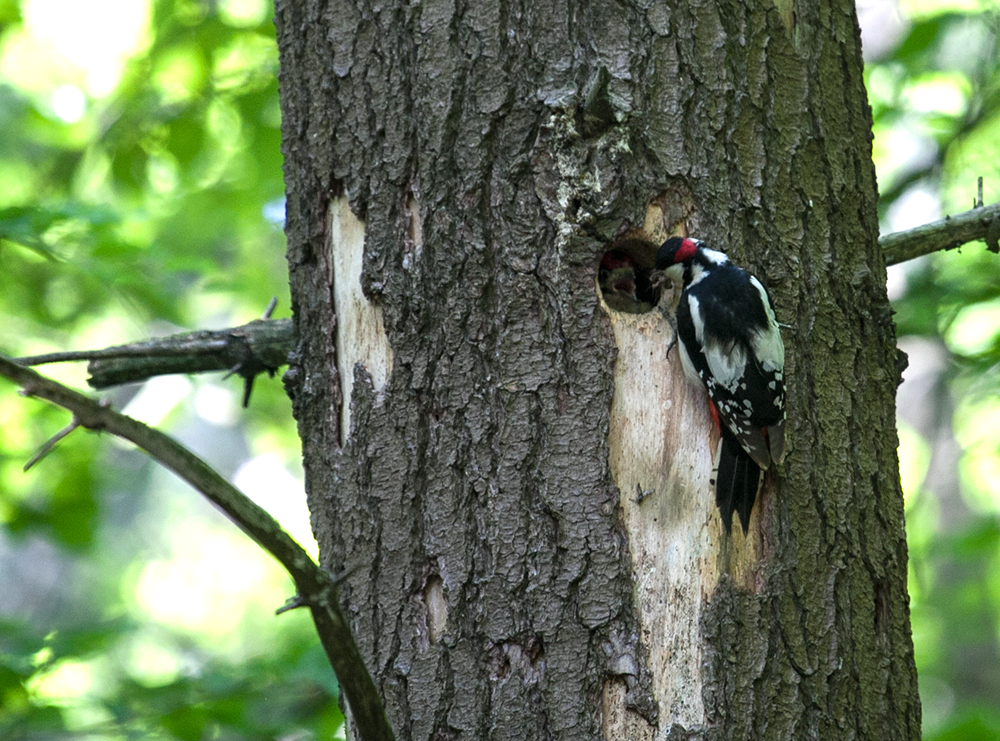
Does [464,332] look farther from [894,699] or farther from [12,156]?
[12,156]

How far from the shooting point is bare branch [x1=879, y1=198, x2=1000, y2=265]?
2.37 meters

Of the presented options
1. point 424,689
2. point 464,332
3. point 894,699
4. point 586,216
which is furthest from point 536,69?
point 894,699

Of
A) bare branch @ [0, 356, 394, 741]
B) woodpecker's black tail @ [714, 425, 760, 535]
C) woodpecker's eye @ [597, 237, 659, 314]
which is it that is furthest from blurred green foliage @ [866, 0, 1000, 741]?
bare branch @ [0, 356, 394, 741]

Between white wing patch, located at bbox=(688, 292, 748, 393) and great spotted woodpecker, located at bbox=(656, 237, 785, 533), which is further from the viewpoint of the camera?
white wing patch, located at bbox=(688, 292, 748, 393)

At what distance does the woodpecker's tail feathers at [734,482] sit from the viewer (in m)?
1.87

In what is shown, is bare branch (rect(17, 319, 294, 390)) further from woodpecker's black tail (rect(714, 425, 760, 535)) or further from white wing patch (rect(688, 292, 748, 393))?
woodpecker's black tail (rect(714, 425, 760, 535))

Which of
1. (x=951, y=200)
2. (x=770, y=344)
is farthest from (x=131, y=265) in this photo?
(x=951, y=200)

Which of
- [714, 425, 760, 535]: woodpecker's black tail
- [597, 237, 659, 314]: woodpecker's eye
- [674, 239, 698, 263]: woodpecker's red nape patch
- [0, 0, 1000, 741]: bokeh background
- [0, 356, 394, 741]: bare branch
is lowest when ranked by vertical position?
[0, 356, 394, 741]: bare branch

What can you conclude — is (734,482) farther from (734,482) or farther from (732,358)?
(732,358)

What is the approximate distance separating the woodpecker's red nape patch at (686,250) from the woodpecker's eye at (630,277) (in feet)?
0.19

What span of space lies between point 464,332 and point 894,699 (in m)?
1.24

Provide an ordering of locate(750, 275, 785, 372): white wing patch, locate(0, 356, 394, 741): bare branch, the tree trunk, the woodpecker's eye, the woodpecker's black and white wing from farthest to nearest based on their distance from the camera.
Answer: the woodpecker's eye < locate(750, 275, 785, 372): white wing patch < the woodpecker's black and white wing < the tree trunk < locate(0, 356, 394, 741): bare branch

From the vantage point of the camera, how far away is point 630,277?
247 cm

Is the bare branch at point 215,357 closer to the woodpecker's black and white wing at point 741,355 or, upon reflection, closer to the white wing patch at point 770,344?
the woodpecker's black and white wing at point 741,355
